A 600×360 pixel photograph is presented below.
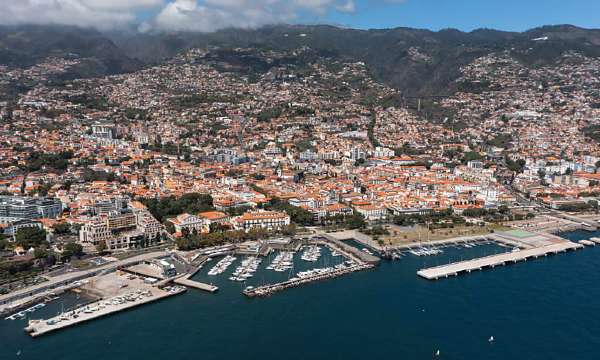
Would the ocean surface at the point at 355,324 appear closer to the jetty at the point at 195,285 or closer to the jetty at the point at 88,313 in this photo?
the jetty at the point at 88,313

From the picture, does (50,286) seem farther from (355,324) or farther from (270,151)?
(270,151)

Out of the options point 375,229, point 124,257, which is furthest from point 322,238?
point 124,257

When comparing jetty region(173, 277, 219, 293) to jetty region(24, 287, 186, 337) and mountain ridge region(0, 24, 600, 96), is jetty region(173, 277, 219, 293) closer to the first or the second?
jetty region(24, 287, 186, 337)

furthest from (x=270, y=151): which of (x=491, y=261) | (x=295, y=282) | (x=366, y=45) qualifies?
(x=366, y=45)

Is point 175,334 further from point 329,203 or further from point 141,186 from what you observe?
point 141,186

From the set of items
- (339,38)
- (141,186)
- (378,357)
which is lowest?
(378,357)

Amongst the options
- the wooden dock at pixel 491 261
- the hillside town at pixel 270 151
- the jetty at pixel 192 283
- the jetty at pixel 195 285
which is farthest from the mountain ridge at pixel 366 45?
the jetty at pixel 195 285
